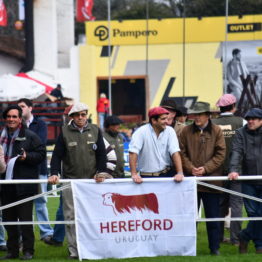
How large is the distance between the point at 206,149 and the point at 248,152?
48cm

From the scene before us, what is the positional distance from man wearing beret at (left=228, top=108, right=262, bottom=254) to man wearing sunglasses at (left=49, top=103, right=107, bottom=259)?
5.07ft

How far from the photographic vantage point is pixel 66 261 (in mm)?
8594

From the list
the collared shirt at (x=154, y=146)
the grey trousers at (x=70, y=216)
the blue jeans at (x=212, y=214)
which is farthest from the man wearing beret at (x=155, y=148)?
the grey trousers at (x=70, y=216)

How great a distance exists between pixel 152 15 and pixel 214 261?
51.2 meters

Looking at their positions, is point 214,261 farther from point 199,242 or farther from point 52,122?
point 52,122

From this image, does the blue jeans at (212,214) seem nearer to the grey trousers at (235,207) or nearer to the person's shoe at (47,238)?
the grey trousers at (235,207)

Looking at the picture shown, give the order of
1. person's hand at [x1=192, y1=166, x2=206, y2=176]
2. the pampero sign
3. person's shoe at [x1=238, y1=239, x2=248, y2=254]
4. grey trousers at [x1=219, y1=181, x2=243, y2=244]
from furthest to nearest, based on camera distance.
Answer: the pampero sign → grey trousers at [x1=219, y1=181, x2=243, y2=244] → person's shoe at [x1=238, y1=239, x2=248, y2=254] → person's hand at [x1=192, y1=166, x2=206, y2=176]

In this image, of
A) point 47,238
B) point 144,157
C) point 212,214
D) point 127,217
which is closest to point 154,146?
point 144,157

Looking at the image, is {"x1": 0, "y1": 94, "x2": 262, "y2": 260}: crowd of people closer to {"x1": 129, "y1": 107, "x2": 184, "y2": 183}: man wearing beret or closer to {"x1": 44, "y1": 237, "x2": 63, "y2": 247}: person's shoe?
{"x1": 129, "y1": 107, "x2": 184, "y2": 183}: man wearing beret

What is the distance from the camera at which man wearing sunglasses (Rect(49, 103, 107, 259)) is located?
8.80 meters

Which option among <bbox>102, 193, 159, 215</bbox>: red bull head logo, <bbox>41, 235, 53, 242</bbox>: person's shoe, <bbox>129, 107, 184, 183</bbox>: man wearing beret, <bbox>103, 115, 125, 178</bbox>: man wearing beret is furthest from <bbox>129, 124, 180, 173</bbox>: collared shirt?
<bbox>41, 235, 53, 242</bbox>: person's shoe

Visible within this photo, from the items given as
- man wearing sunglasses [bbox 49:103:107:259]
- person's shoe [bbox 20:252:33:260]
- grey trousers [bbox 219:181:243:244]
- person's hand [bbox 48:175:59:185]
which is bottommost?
person's shoe [bbox 20:252:33:260]

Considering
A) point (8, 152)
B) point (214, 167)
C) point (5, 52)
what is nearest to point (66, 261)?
point (8, 152)

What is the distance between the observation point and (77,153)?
8.84 m
